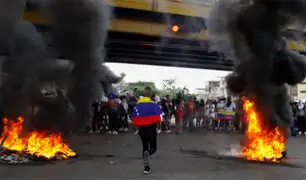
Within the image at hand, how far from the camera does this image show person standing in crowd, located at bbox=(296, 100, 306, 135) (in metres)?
18.1

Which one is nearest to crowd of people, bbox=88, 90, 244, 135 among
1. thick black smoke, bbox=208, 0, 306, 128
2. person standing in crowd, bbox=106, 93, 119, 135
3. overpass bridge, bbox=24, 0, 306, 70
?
person standing in crowd, bbox=106, 93, 119, 135

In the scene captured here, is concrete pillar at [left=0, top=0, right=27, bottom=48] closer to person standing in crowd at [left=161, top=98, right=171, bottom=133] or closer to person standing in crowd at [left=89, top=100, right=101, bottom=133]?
person standing in crowd at [left=89, top=100, right=101, bottom=133]

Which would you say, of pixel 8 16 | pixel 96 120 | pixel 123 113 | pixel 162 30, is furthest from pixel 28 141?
pixel 162 30

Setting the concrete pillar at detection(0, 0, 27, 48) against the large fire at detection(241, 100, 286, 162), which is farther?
the large fire at detection(241, 100, 286, 162)

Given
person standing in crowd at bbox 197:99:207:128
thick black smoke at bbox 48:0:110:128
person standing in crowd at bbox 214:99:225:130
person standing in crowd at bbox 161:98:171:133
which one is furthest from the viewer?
person standing in crowd at bbox 197:99:207:128

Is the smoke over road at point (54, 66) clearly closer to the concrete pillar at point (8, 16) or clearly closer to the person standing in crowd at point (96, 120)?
the concrete pillar at point (8, 16)

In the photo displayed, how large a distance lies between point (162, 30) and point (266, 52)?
8859 mm

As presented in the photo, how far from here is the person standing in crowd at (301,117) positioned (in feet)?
59.3

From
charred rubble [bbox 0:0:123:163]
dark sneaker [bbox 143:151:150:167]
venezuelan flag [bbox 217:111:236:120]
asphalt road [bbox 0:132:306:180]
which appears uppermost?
charred rubble [bbox 0:0:123:163]

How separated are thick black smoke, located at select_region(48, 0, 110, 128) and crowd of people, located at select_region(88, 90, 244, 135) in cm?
576

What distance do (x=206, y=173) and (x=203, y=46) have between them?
1205 cm

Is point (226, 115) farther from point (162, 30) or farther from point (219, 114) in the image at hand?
point (162, 30)

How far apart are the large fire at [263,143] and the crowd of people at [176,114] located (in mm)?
5182

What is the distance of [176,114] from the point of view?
674 inches
